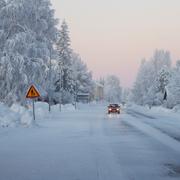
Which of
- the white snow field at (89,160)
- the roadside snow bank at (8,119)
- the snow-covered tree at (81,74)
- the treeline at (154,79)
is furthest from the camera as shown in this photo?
the snow-covered tree at (81,74)

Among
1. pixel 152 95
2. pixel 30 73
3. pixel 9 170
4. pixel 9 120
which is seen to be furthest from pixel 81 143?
pixel 152 95

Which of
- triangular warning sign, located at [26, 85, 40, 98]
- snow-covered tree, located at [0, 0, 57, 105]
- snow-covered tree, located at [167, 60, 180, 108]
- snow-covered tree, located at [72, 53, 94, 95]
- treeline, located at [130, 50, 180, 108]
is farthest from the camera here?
snow-covered tree, located at [72, 53, 94, 95]

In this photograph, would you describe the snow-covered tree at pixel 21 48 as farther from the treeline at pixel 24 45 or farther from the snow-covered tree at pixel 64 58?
the snow-covered tree at pixel 64 58

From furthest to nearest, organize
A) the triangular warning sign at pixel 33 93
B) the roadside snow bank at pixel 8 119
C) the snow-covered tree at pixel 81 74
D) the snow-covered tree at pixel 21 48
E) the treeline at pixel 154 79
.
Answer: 1. the snow-covered tree at pixel 81 74
2. the treeline at pixel 154 79
3. the snow-covered tree at pixel 21 48
4. the triangular warning sign at pixel 33 93
5. the roadside snow bank at pixel 8 119

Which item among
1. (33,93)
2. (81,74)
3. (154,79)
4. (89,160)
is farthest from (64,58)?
(89,160)

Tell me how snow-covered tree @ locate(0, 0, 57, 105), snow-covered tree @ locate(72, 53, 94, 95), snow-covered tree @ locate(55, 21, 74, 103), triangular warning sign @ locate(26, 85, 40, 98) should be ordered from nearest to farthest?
triangular warning sign @ locate(26, 85, 40, 98) → snow-covered tree @ locate(0, 0, 57, 105) → snow-covered tree @ locate(55, 21, 74, 103) → snow-covered tree @ locate(72, 53, 94, 95)

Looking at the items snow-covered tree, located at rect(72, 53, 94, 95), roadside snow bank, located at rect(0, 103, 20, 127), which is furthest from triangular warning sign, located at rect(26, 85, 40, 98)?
snow-covered tree, located at rect(72, 53, 94, 95)

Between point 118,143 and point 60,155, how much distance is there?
4.34 m

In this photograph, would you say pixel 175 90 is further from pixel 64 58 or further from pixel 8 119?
pixel 8 119

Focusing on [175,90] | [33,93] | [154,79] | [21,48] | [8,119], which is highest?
[154,79]

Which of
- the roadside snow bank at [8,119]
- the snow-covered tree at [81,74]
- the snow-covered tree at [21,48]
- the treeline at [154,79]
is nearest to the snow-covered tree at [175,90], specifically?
the treeline at [154,79]

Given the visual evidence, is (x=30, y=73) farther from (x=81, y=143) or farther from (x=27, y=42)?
(x=81, y=143)

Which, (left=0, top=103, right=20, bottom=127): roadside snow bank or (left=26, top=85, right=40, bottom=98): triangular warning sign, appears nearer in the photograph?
(left=0, top=103, right=20, bottom=127): roadside snow bank

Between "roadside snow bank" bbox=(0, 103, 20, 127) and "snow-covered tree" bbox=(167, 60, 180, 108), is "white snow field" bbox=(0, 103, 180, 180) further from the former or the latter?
"snow-covered tree" bbox=(167, 60, 180, 108)
